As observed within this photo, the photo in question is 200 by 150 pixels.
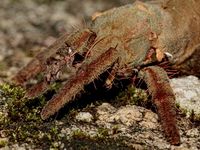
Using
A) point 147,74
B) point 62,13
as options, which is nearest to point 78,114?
point 147,74

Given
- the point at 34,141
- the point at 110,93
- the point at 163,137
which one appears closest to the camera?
the point at 34,141

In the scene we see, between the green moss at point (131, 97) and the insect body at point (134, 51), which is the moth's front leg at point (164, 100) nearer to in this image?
the insect body at point (134, 51)

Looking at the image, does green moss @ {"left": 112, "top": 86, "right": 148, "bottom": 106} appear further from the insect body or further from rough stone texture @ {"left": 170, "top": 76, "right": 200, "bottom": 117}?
rough stone texture @ {"left": 170, "top": 76, "right": 200, "bottom": 117}

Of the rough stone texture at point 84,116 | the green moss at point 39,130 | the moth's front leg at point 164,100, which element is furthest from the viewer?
the rough stone texture at point 84,116

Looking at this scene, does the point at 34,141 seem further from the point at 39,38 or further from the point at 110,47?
the point at 39,38

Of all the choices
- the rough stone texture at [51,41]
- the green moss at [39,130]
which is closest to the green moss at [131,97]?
the rough stone texture at [51,41]

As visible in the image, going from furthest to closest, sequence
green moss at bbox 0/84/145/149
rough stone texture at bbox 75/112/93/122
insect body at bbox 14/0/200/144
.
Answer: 1. rough stone texture at bbox 75/112/93/122
2. insect body at bbox 14/0/200/144
3. green moss at bbox 0/84/145/149

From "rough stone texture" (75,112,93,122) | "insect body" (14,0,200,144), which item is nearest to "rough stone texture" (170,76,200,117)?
"insect body" (14,0,200,144)
